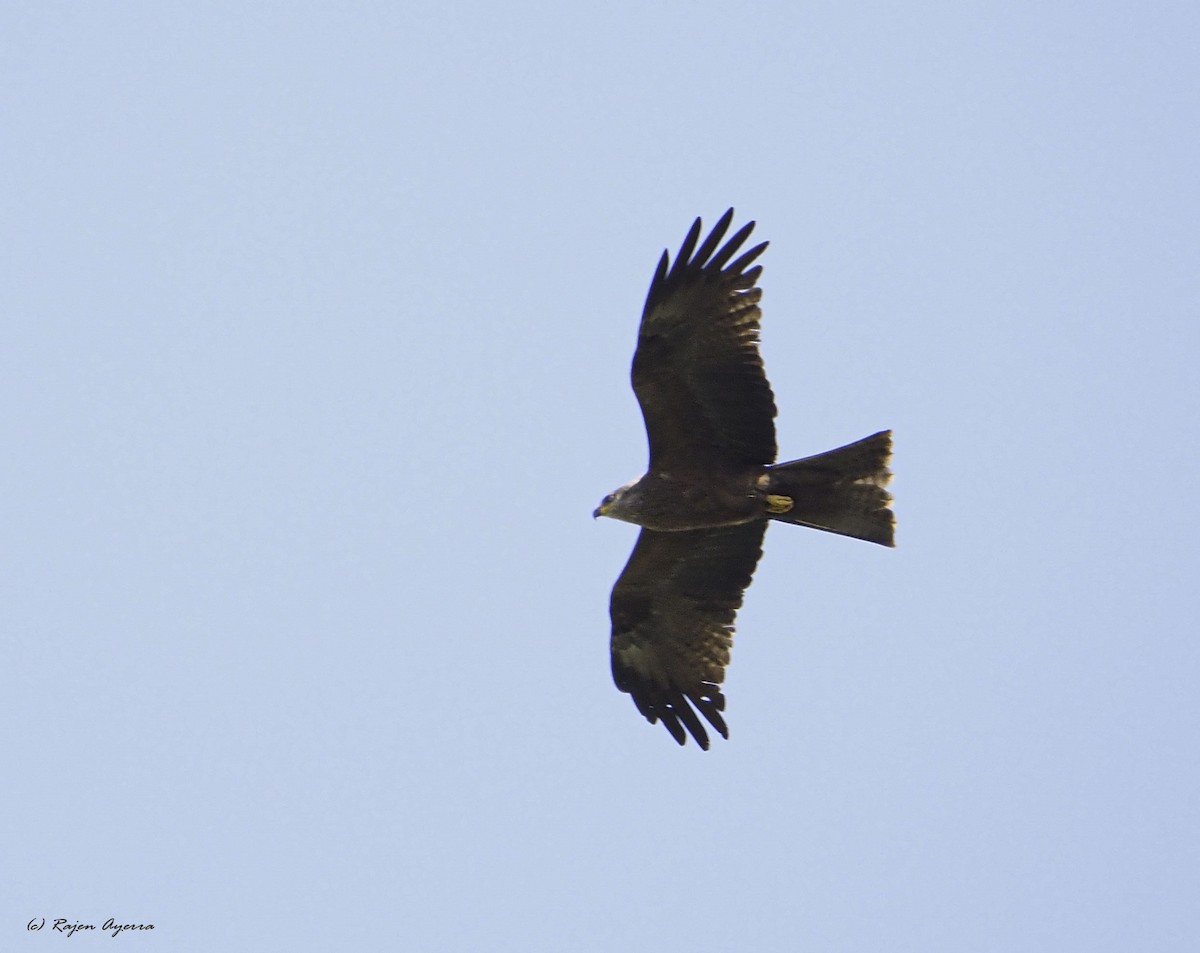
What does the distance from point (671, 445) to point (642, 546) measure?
108cm

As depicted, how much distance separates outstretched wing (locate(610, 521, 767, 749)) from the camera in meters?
12.7

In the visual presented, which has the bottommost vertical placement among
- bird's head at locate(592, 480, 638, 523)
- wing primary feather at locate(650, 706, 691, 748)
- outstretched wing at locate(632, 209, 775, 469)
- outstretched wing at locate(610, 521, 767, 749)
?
wing primary feather at locate(650, 706, 691, 748)

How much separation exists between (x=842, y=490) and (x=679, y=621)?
1.94m

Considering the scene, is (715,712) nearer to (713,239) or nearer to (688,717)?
(688,717)

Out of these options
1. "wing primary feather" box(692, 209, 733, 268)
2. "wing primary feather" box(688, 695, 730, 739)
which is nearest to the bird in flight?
"wing primary feather" box(692, 209, 733, 268)

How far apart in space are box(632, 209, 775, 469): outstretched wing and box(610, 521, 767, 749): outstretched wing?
102cm

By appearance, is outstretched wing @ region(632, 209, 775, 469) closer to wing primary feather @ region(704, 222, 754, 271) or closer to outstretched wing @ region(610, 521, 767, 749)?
wing primary feather @ region(704, 222, 754, 271)

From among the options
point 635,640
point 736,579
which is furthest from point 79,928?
point 736,579

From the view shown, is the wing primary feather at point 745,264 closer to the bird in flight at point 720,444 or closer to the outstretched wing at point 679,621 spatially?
the bird in flight at point 720,444

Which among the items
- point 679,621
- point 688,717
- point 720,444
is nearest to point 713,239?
point 720,444

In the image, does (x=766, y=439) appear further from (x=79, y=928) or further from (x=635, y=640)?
(x=79, y=928)

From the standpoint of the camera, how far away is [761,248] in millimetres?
11609

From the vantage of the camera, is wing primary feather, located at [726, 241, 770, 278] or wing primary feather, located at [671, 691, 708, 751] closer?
wing primary feather, located at [726, 241, 770, 278]

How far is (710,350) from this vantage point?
11.6 meters
